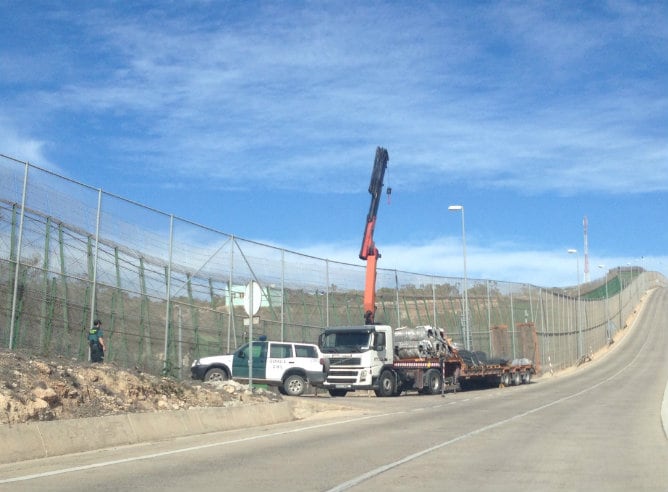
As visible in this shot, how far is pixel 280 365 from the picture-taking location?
27.6m

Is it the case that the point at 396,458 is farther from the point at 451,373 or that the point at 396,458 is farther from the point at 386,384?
the point at 451,373

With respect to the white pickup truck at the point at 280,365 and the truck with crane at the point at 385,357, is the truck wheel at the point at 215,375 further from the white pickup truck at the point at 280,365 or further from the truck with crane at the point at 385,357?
the truck with crane at the point at 385,357

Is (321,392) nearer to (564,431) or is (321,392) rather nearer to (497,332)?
(564,431)

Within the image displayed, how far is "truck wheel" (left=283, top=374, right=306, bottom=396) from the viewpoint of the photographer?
2758 cm

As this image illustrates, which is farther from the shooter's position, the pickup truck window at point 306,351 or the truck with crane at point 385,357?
the truck with crane at point 385,357

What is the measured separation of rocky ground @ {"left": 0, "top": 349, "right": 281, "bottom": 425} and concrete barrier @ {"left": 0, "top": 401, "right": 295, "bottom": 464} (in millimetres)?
512

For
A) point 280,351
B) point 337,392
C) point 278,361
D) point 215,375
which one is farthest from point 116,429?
point 337,392

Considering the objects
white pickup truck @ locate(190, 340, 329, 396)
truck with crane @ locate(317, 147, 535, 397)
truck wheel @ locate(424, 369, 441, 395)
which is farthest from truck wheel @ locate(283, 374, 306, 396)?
truck wheel @ locate(424, 369, 441, 395)

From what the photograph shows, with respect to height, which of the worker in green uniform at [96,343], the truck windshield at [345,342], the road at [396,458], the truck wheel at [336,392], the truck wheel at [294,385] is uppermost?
the truck windshield at [345,342]

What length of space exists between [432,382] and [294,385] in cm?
742

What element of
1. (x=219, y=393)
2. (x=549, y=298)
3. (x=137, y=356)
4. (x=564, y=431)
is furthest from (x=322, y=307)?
(x=549, y=298)

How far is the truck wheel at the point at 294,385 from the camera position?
27.6 m

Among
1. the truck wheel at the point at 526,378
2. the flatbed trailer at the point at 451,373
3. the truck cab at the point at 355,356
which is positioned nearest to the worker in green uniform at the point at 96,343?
the truck cab at the point at 355,356

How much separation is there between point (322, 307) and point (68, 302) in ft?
57.2
